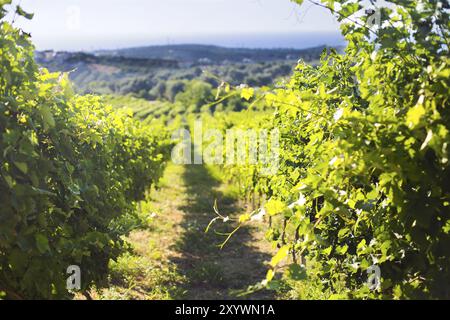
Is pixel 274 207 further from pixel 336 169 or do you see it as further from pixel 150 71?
pixel 150 71

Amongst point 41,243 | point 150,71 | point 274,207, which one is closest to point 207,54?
point 150,71

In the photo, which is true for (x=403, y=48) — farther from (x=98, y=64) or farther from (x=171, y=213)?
(x=98, y=64)

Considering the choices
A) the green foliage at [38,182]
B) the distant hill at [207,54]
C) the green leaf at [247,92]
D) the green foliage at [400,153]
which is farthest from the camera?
the distant hill at [207,54]

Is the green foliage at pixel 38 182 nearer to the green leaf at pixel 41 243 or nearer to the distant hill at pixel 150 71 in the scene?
the green leaf at pixel 41 243

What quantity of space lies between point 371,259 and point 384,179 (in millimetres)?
710

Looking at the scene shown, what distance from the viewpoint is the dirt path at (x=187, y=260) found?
22.1 feet

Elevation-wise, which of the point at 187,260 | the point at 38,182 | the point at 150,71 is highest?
the point at 150,71

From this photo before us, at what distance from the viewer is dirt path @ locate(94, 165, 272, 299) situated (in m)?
6.73

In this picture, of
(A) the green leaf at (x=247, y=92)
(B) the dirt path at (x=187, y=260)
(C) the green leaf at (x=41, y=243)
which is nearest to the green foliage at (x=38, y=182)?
(C) the green leaf at (x=41, y=243)

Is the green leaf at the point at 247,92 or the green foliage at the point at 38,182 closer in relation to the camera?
the green leaf at the point at 247,92

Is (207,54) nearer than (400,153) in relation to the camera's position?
No

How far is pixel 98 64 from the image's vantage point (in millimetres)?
130500

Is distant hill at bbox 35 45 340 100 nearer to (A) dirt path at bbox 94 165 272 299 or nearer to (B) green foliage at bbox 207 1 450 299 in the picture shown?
(A) dirt path at bbox 94 165 272 299

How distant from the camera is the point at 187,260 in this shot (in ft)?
27.8
